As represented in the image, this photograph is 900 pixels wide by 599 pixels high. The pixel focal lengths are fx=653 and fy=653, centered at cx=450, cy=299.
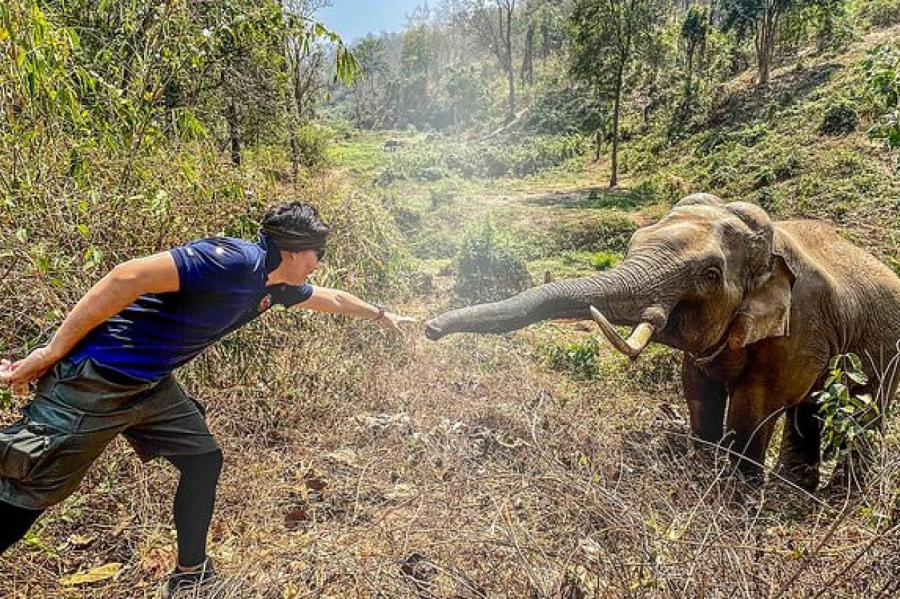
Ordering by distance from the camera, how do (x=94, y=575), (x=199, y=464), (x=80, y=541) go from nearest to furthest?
1. (x=199, y=464)
2. (x=94, y=575)
3. (x=80, y=541)

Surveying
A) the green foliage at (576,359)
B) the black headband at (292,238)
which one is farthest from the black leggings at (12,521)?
the green foliage at (576,359)

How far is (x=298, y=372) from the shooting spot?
15.4ft

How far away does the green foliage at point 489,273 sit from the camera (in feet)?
30.0

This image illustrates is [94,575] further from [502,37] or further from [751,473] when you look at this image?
[502,37]

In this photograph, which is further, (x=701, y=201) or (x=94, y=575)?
(x=701, y=201)

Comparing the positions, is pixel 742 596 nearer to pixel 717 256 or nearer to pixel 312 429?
pixel 717 256

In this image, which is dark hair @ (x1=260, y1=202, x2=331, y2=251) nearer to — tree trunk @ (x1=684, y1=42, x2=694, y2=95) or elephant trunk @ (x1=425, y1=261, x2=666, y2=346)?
elephant trunk @ (x1=425, y1=261, x2=666, y2=346)

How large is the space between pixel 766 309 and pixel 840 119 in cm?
1503

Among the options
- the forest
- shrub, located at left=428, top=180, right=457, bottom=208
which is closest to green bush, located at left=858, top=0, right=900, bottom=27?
shrub, located at left=428, top=180, right=457, bottom=208

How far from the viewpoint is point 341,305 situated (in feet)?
9.98

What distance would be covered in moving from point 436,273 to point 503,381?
17.5 feet

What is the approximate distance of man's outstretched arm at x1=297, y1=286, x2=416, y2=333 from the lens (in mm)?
2975

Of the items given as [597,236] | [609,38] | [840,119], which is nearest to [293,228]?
[597,236]

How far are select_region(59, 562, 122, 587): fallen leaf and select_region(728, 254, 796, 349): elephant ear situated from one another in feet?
10.9
